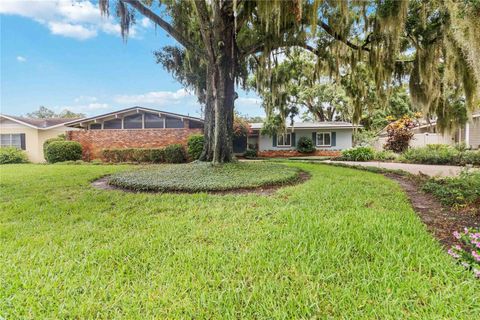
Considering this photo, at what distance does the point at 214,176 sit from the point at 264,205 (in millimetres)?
2594

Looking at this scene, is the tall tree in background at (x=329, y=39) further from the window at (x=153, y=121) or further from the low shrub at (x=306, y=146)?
the low shrub at (x=306, y=146)

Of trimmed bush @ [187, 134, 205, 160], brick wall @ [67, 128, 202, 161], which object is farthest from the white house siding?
trimmed bush @ [187, 134, 205, 160]

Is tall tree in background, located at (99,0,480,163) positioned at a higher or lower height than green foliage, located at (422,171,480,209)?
higher

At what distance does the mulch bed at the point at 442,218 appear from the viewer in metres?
2.71

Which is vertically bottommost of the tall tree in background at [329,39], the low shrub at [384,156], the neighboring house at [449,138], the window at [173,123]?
the low shrub at [384,156]

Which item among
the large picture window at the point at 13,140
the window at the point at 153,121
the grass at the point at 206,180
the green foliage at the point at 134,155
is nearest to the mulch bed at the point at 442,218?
the grass at the point at 206,180

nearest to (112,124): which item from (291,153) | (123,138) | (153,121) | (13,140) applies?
(123,138)

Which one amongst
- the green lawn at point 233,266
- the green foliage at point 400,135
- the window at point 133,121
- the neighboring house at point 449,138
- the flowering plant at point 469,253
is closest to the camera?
the green lawn at point 233,266

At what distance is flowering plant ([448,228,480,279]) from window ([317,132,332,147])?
61.1 feet

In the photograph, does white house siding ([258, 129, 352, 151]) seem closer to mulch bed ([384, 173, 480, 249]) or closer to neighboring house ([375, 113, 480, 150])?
neighboring house ([375, 113, 480, 150])

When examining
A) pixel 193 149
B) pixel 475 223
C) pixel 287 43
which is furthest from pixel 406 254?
pixel 193 149

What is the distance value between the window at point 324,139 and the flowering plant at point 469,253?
18619 millimetres

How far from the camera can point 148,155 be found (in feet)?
45.8

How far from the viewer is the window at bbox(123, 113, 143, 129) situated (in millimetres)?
17266
